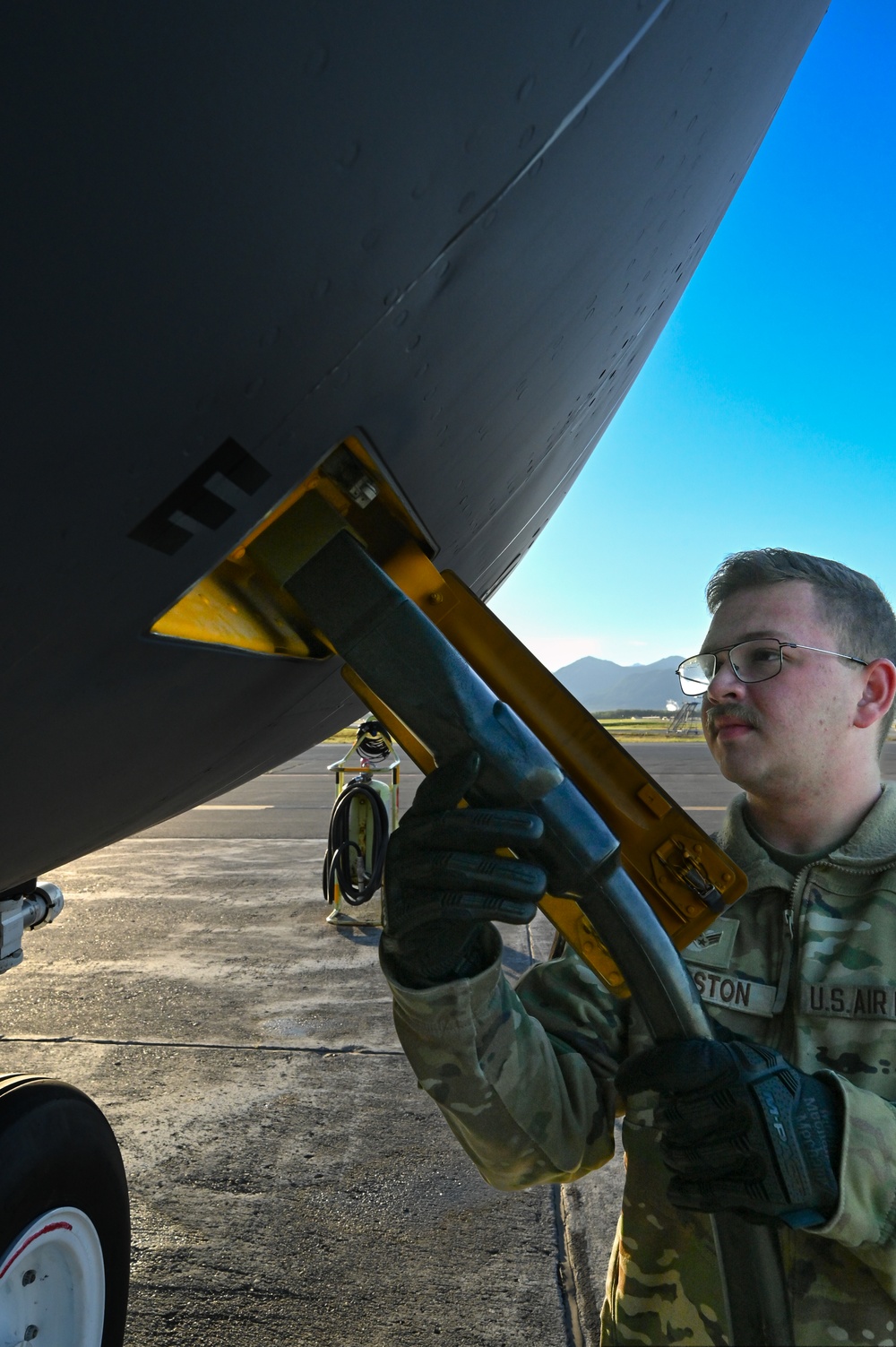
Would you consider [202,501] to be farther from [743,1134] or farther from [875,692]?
[875,692]

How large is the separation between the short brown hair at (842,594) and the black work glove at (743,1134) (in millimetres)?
748

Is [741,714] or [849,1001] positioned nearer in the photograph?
[849,1001]

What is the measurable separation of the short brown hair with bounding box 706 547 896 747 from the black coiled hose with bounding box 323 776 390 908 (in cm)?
495

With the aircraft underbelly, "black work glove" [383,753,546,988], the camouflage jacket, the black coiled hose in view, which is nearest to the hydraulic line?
"black work glove" [383,753,546,988]

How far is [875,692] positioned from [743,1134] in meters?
0.82

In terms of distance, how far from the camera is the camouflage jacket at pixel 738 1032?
1228mm

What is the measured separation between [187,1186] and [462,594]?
2860 mm

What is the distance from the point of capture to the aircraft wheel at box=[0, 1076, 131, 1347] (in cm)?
156

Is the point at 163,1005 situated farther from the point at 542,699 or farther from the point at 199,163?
the point at 199,163

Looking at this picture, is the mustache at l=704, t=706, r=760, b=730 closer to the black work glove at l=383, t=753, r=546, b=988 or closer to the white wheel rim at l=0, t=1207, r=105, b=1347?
the black work glove at l=383, t=753, r=546, b=988

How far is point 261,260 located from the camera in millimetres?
653

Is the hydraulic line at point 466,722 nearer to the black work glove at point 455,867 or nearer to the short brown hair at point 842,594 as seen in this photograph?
the black work glove at point 455,867

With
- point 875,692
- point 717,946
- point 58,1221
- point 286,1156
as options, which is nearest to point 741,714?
point 875,692

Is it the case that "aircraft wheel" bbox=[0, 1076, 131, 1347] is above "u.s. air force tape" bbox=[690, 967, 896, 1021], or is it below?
below
